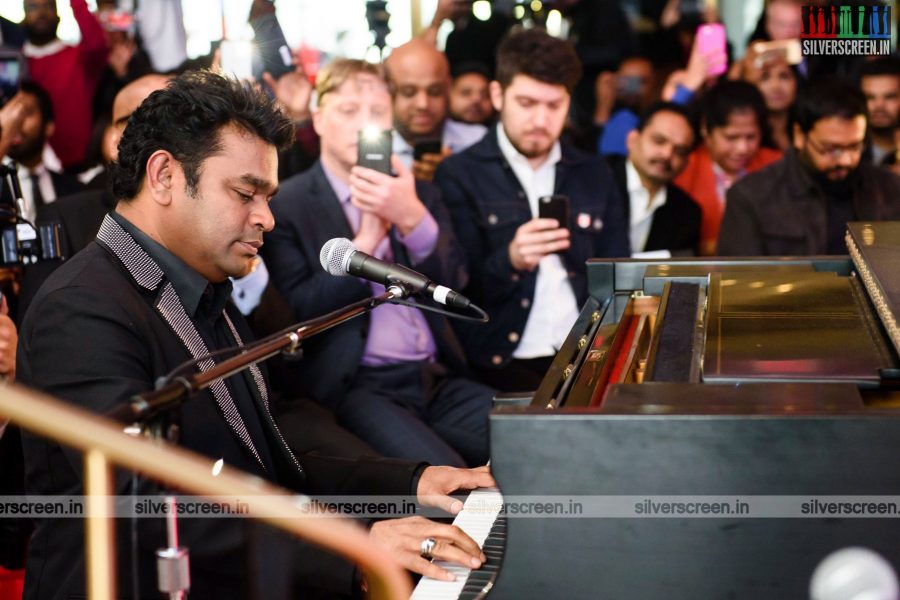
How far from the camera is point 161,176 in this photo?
2.31 metres

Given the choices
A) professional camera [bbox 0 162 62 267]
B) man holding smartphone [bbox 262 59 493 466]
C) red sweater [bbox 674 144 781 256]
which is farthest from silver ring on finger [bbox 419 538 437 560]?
red sweater [bbox 674 144 781 256]

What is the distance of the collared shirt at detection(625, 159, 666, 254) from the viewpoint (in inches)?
189

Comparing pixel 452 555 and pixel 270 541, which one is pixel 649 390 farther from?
pixel 270 541

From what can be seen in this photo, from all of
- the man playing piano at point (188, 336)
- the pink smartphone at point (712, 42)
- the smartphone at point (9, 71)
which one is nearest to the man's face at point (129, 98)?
the smartphone at point (9, 71)

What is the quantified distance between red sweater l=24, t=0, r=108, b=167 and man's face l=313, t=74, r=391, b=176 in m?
2.37

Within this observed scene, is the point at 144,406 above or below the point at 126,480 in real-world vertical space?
above

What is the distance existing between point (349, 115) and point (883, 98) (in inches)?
116

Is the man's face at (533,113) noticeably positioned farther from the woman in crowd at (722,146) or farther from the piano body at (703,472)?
the piano body at (703,472)

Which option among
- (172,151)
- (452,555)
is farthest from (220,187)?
(452,555)

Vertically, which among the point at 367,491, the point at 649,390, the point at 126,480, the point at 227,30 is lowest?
the point at 367,491

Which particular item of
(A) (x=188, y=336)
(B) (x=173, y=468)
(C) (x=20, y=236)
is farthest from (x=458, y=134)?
(B) (x=173, y=468)

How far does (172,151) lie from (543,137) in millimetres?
2162

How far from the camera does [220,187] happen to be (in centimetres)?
233

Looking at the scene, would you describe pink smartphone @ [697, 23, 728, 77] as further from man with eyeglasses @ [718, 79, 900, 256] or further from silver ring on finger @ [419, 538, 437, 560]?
silver ring on finger @ [419, 538, 437, 560]
